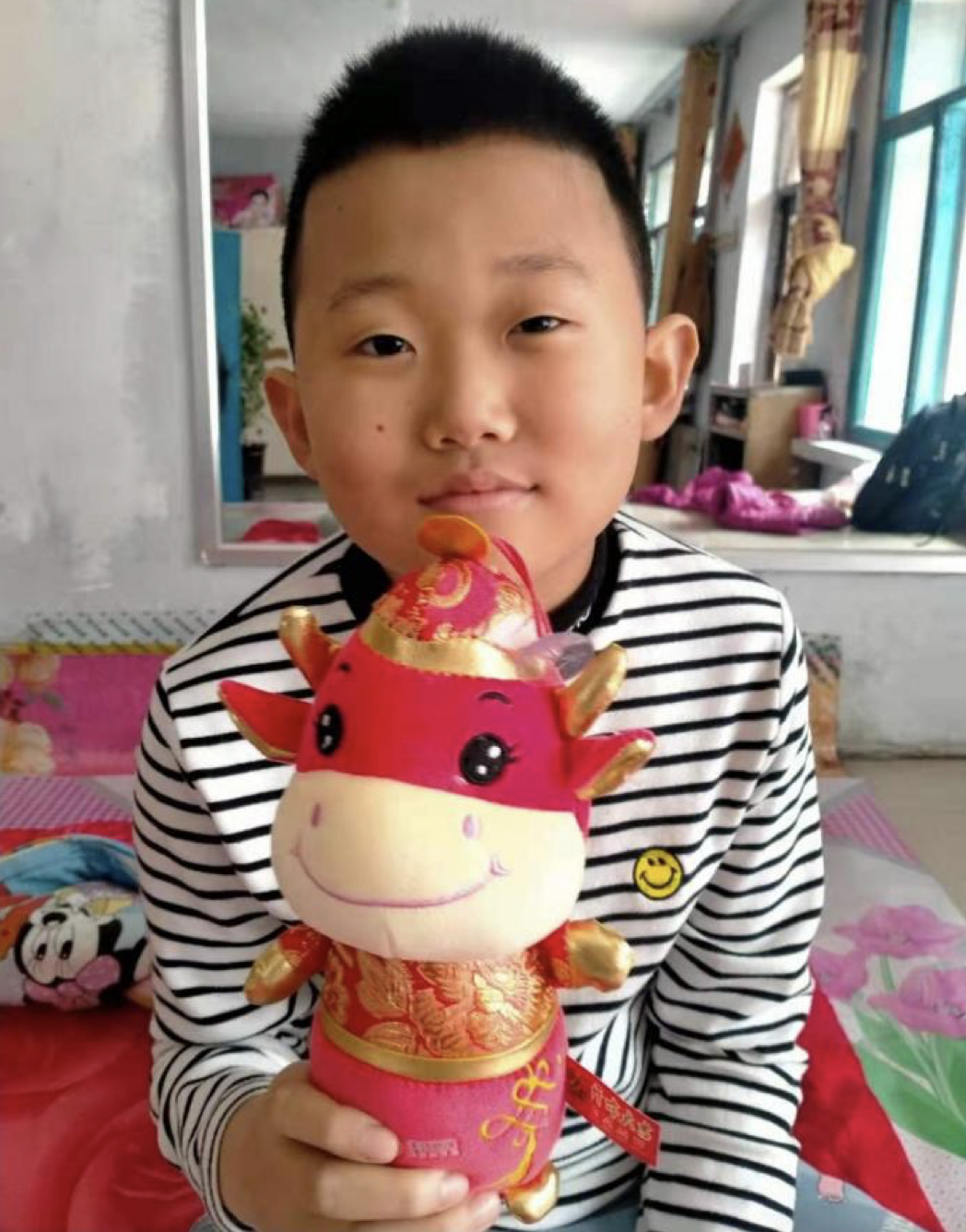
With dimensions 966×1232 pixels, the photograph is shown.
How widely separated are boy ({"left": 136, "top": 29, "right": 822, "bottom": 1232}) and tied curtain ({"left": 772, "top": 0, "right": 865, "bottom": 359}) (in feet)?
4.95

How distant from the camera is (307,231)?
491 mm

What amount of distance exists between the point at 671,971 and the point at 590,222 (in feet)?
1.46

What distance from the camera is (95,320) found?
1604 millimetres

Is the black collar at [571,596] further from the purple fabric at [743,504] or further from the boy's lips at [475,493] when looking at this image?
the purple fabric at [743,504]

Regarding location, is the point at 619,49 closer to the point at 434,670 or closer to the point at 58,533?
the point at 58,533

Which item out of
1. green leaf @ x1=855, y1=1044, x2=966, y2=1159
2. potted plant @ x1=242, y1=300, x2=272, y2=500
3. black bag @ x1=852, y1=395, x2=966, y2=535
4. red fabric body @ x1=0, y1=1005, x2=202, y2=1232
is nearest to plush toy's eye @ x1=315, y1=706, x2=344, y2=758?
red fabric body @ x1=0, y1=1005, x2=202, y2=1232

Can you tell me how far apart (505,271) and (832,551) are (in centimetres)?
147

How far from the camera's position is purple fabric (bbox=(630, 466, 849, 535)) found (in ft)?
6.04

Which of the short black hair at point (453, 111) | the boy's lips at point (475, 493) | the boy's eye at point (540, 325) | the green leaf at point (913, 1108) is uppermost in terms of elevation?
the short black hair at point (453, 111)

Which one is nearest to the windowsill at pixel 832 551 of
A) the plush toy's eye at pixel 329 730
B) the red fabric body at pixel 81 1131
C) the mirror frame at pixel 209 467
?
the mirror frame at pixel 209 467

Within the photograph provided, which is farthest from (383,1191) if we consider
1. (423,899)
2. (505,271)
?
(505,271)

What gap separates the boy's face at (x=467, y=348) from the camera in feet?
1.40

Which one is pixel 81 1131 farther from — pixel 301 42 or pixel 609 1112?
pixel 301 42

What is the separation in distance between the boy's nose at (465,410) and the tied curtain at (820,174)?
173cm
